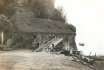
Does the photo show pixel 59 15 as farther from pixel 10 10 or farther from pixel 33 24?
pixel 10 10

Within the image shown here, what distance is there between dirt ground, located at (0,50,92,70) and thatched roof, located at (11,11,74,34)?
27cm

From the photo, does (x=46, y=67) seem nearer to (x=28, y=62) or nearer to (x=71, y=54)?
(x=28, y=62)

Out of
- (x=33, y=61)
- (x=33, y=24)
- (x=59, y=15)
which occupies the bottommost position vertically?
(x=33, y=61)

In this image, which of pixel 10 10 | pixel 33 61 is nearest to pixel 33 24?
pixel 10 10

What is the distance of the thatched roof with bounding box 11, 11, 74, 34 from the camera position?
94.3 inches

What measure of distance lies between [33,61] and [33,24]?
0.41m

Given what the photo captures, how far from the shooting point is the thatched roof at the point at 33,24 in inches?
94.3

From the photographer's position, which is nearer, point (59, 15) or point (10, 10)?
point (10, 10)

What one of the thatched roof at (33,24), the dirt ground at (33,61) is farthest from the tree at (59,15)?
the dirt ground at (33,61)

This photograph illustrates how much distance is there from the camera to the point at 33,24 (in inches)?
96.7

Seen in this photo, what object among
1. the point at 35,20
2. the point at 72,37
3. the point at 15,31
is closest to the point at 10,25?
the point at 15,31

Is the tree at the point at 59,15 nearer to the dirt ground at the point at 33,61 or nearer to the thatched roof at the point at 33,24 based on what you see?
the thatched roof at the point at 33,24

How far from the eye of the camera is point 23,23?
8.02 feet

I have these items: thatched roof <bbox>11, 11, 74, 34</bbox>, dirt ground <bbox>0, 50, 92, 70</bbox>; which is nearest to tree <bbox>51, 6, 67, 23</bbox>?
thatched roof <bbox>11, 11, 74, 34</bbox>
